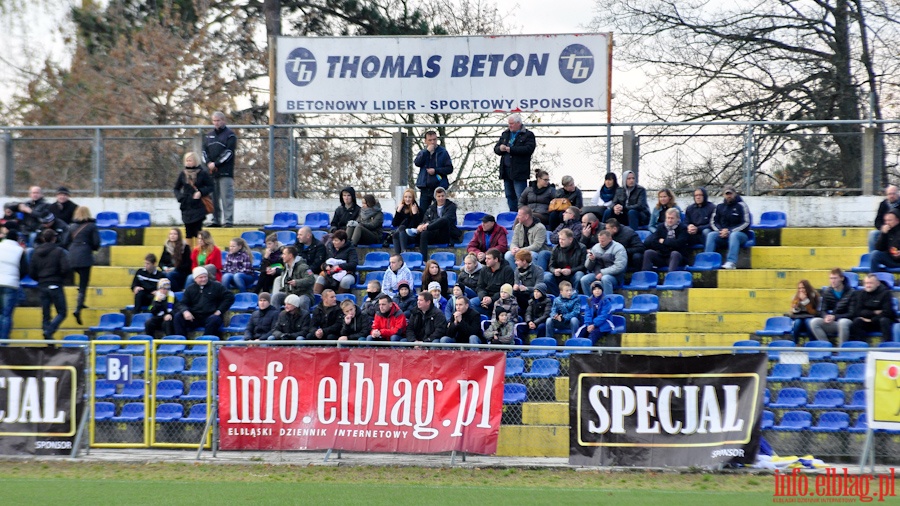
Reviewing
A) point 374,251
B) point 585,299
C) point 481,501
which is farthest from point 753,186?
point 481,501

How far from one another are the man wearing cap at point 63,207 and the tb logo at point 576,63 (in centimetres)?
882

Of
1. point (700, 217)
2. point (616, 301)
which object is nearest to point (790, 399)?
point (616, 301)

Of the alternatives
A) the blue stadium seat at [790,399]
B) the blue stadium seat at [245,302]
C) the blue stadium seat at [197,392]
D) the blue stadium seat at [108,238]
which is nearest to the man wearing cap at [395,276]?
the blue stadium seat at [245,302]

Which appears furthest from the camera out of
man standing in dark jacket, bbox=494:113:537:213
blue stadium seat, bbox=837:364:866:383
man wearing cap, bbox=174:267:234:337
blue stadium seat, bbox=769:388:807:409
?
man standing in dark jacket, bbox=494:113:537:213

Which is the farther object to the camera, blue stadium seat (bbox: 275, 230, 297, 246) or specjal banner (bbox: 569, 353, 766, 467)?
blue stadium seat (bbox: 275, 230, 297, 246)

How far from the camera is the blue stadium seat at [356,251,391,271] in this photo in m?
17.7

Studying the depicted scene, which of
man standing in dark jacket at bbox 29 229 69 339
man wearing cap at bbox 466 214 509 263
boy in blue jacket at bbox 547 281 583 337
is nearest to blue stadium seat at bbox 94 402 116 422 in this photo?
man standing in dark jacket at bbox 29 229 69 339

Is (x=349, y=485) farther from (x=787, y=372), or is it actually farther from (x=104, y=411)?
(x=787, y=372)

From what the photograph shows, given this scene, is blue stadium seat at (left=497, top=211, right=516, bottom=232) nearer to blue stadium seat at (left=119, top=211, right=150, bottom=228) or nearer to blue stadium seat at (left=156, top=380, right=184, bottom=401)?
blue stadium seat at (left=119, top=211, right=150, bottom=228)

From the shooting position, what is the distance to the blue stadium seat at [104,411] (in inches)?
518

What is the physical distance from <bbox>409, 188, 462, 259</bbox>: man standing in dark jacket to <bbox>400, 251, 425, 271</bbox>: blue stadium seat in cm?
9

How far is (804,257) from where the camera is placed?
56.3 ft

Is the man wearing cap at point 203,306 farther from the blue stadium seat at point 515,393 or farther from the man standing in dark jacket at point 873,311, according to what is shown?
the man standing in dark jacket at point 873,311

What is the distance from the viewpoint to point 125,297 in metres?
17.9
